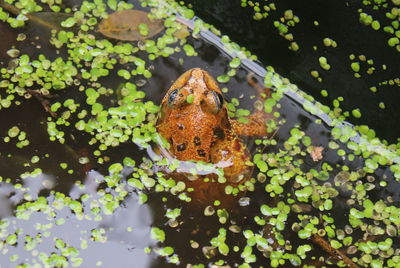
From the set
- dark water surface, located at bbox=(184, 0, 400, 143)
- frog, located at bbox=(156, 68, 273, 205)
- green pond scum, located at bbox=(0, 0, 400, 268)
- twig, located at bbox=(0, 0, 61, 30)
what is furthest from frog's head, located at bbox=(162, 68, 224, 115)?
twig, located at bbox=(0, 0, 61, 30)

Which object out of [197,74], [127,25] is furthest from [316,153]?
[127,25]

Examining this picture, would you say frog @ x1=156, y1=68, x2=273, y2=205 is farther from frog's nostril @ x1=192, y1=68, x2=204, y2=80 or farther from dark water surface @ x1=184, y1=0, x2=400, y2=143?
dark water surface @ x1=184, y1=0, x2=400, y2=143

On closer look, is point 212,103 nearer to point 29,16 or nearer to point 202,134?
point 202,134

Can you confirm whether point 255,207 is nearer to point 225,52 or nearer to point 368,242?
point 368,242

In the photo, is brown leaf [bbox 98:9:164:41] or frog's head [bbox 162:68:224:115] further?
brown leaf [bbox 98:9:164:41]

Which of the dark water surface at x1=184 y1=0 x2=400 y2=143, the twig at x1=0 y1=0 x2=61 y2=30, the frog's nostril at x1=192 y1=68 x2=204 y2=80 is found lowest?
the twig at x1=0 y1=0 x2=61 y2=30

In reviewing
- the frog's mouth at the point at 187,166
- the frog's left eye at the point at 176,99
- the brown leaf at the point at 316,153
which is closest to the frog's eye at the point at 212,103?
the frog's left eye at the point at 176,99

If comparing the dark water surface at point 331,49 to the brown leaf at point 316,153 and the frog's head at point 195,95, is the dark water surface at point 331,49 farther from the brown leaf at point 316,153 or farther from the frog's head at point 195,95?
the frog's head at point 195,95
